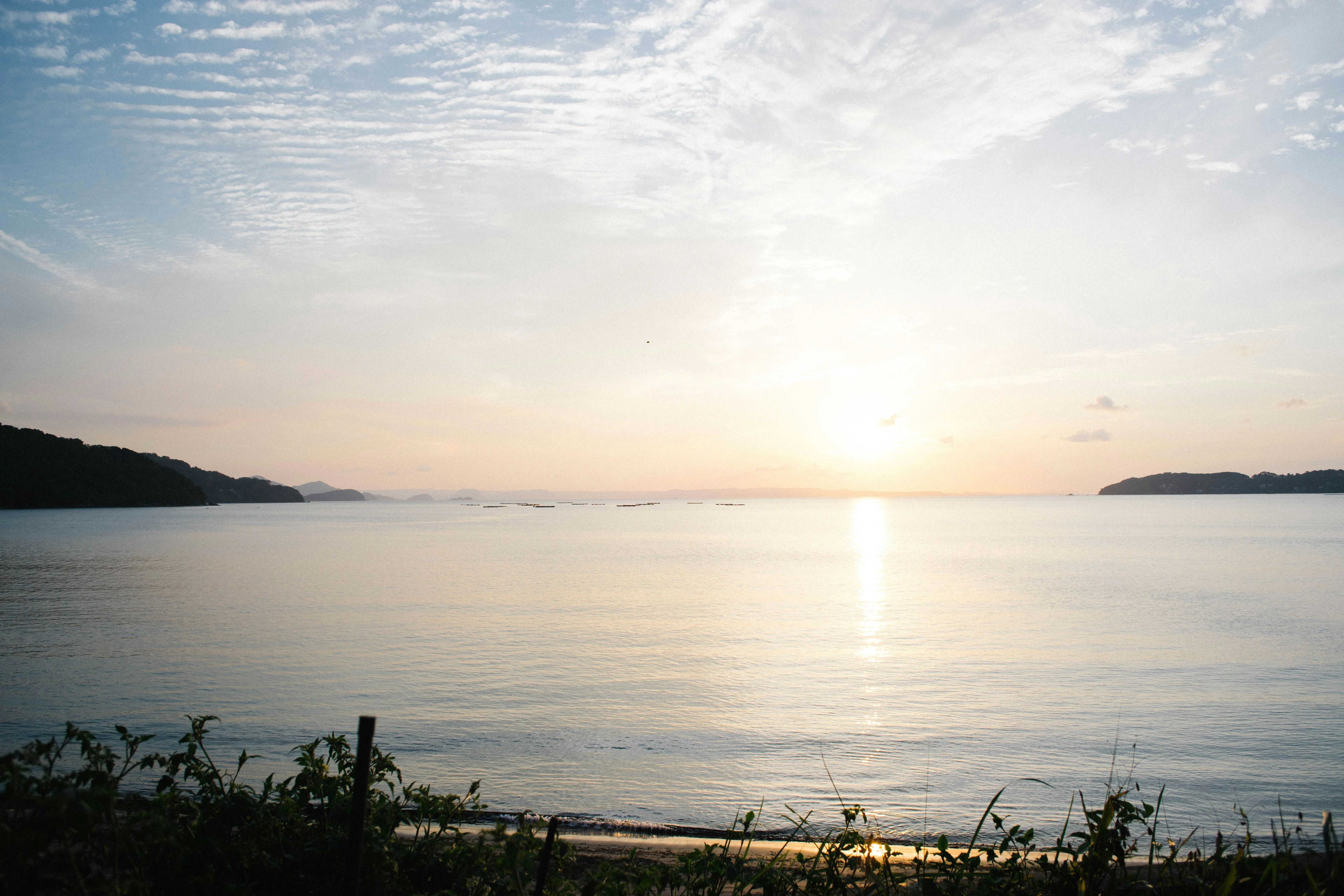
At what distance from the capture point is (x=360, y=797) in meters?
3.23

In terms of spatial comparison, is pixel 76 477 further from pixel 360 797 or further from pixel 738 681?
pixel 360 797

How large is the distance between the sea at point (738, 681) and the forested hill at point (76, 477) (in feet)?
382

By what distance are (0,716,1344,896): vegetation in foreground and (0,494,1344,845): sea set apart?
219 cm

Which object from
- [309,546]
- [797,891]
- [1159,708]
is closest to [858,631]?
[1159,708]

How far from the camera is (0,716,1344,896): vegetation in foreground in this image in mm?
3477

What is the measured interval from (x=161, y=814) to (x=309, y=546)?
53.3 meters

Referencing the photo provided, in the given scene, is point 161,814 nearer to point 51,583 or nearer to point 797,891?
point 797,891

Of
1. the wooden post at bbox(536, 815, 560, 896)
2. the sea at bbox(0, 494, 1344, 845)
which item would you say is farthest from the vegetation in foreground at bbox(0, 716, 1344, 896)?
the sea at bbox(0, 494, 1344, 845)

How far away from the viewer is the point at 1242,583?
101ft

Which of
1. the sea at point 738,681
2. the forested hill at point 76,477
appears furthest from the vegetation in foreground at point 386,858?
the forested hill at point 76,477

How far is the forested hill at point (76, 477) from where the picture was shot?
12369 cm

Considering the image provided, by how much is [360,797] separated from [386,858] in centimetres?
106

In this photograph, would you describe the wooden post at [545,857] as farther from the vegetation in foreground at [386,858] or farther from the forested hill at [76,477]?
the forested hill at [76,477]

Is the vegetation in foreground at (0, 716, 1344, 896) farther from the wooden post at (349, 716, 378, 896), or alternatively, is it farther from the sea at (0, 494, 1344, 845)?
the sea at (0, 494, 1344, 845)
